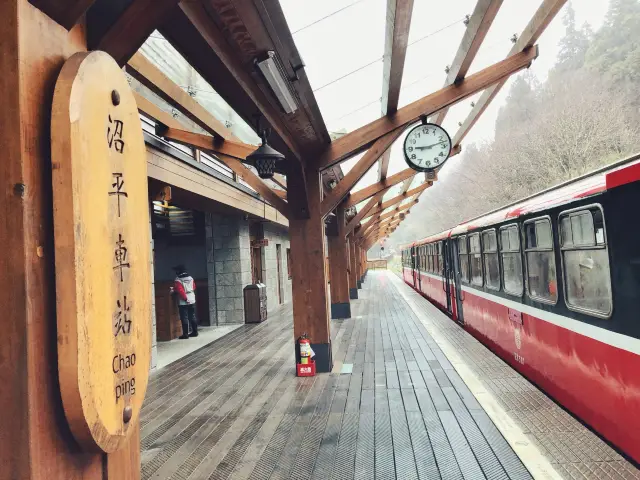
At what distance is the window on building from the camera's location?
27.3 ft

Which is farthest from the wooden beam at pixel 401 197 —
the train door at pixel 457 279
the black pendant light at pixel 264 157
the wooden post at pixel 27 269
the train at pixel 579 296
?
the wooden post at pixel 27 269

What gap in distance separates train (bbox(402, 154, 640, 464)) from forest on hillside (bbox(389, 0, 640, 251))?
22.4 metres

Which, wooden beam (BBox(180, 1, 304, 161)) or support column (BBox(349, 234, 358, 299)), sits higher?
wooden beam (BBox(180, 1, 304, 161))

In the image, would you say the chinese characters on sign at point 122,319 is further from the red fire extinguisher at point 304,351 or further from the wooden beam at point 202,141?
the red fire extinguisher at point 304,351

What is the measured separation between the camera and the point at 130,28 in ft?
5.04

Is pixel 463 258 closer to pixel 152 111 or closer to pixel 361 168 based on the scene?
pixel 361 168

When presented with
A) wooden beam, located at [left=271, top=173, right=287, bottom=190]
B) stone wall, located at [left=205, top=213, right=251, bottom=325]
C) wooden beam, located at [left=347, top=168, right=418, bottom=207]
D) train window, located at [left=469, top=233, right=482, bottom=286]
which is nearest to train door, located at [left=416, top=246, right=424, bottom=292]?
wooden beam, located at [left=347, top=168, right=418, bottom=207]

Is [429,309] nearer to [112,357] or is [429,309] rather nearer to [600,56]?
[112,357]

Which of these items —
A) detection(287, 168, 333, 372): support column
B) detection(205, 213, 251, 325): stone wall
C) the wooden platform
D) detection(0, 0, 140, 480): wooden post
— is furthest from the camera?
detection(205, 213, 251, 325): stone wall

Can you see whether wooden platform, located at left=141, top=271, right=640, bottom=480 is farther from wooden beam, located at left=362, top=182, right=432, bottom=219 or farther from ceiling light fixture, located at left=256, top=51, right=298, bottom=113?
wooden beam, located at left=362, top=182, right=432, bottom=219

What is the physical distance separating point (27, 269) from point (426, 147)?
17.3 ft

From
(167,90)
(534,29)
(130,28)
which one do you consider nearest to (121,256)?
(130,28)

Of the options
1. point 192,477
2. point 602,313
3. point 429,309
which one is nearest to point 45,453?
point 192,477

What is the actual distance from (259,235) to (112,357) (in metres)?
11.5
